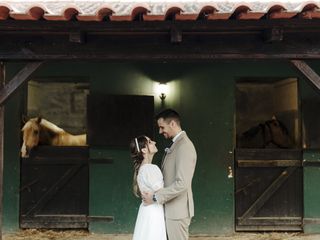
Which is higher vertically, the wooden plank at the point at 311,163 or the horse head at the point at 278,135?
the horse head at the point at 278,135

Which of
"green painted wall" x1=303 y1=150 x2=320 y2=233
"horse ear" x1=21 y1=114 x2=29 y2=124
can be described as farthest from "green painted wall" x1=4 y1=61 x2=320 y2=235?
"green painted wall" x1=303 y1=150 x2=320 y2=233

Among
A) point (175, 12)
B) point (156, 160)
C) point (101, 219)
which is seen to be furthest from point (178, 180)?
point (101, 219)

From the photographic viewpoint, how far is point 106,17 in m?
4.56

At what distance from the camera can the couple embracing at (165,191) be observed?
4.64m

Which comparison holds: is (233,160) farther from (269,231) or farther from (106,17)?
(106,17)

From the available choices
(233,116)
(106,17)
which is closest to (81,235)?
(233,116)

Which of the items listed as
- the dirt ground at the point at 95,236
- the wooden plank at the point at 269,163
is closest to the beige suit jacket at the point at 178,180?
the dirt ground at the point at 95,236

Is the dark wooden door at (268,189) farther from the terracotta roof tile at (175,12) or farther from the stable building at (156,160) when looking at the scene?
the terracotta roof tile at (175,12)

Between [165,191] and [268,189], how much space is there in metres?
3.73

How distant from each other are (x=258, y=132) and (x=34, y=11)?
5348mm

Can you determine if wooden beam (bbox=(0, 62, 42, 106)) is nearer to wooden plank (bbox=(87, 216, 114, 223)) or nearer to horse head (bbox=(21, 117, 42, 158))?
horse head (bbox=(21, 117, 42, 158))

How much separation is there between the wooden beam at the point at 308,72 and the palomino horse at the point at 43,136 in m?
4.31

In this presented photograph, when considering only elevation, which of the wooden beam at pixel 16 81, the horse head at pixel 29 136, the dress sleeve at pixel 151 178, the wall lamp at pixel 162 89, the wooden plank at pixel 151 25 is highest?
the wooden plank at pixel 151 25

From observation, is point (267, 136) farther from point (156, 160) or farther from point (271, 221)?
point (156, 160)
